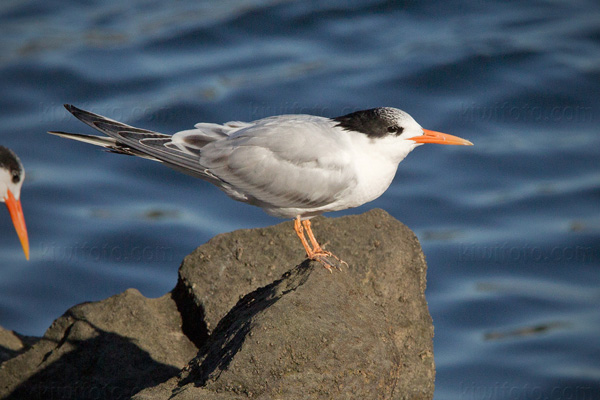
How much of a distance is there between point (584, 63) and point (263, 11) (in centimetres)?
632

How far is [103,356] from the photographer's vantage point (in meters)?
5.93

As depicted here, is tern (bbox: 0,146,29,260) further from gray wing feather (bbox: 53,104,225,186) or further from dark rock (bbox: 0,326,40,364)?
gray wing feather (bbox: 53,104,225,186)

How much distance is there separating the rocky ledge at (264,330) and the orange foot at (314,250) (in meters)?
0.12

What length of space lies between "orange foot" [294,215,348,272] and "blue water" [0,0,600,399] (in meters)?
4.01

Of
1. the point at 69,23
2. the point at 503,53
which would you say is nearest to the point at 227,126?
the point at 503,53

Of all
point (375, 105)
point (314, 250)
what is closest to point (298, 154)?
point (314, 250)

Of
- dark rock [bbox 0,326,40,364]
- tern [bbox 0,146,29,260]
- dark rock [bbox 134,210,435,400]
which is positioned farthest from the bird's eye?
tern [bbox 0,146,29,260]

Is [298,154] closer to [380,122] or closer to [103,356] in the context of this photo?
[380,122]

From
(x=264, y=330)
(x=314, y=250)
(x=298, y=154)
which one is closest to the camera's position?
(x=264, y=330)

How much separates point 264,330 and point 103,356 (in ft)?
6.39

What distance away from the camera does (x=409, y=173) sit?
40.9 ft

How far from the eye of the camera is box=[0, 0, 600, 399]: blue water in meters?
10.6

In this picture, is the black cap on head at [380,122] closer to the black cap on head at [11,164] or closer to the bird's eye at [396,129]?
the bird's eye at [396,129]

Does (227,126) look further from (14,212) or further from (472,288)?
(472,288)
